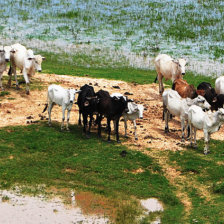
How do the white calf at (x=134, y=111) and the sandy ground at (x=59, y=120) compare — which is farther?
the white calf at (x=134, y=111)

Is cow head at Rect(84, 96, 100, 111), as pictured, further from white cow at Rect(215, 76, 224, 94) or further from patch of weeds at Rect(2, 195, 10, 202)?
white cow at Rect(215, 76, 224, 94)

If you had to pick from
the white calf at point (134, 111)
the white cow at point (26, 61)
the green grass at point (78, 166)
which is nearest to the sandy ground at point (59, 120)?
the white calf at point (134, 111)

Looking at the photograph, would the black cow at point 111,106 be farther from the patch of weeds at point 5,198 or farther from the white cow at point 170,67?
the white cow at point 170,67

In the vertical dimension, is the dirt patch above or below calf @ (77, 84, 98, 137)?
below

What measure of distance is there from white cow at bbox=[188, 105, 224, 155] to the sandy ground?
1.06 m

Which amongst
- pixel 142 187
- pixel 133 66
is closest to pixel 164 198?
pixel 142 187

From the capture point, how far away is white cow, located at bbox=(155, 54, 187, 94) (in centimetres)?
2452

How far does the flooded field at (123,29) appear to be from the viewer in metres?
36.6

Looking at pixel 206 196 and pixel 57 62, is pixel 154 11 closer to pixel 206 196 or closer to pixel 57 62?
pixel 57 62

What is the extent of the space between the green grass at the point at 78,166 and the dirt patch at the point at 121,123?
150 cm

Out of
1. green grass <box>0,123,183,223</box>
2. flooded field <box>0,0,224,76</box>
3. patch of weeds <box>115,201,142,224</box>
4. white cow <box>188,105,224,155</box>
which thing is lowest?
patch of weeds <box>115,201,142,224</box>

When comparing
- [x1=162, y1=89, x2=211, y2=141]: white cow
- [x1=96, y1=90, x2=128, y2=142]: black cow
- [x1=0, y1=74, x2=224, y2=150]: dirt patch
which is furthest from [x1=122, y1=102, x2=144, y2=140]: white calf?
[x1=162, y1=89, x2=211, y2=141]: white cow

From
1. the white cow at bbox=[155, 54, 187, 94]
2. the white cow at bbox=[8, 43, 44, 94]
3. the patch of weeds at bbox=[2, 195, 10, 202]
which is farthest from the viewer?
the white cow at bbox=[155, 54, 187, 94]

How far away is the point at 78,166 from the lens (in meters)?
15.2
